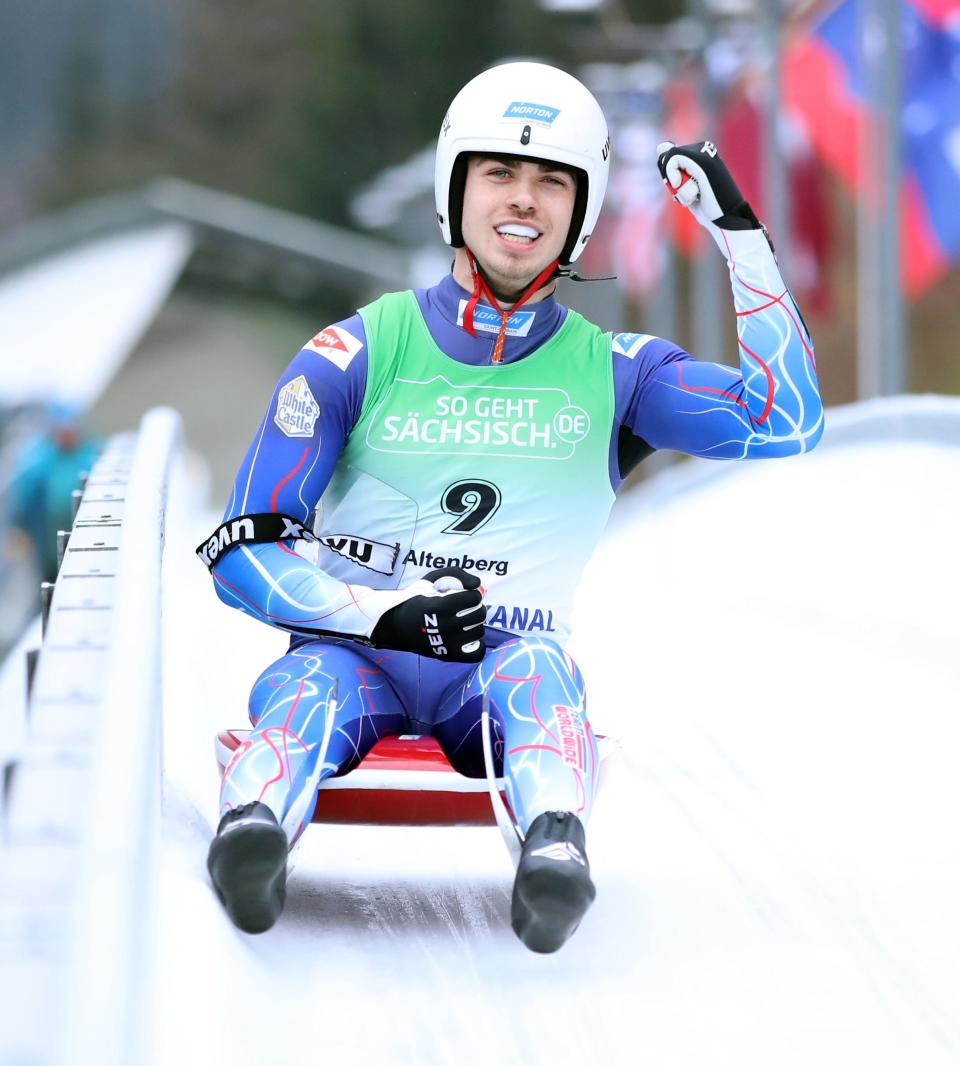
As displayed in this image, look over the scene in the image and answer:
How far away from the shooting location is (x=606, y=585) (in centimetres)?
713

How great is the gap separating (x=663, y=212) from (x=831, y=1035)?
12.1m

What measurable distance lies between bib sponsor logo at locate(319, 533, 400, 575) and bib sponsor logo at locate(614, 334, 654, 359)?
55 centimetres

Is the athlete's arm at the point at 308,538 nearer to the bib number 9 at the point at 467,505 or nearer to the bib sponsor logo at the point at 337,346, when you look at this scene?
the bib sponsor logo at the point at 337,346

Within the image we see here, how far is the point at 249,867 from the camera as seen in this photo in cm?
252

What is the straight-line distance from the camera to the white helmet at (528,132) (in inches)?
123

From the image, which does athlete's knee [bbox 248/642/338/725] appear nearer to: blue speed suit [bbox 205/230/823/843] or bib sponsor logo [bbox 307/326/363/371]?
blue speed suit [bbox 205/230/823/843]

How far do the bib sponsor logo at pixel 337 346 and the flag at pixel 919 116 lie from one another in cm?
469

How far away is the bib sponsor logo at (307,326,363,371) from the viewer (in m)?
3.06

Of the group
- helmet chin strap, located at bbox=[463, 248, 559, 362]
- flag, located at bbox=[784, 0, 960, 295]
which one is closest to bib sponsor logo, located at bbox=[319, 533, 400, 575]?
helmet chin strap, located at bbox=[463, 248, 559, 362]

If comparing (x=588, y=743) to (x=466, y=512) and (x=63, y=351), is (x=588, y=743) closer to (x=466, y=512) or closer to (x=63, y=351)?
(x=466, y=512)

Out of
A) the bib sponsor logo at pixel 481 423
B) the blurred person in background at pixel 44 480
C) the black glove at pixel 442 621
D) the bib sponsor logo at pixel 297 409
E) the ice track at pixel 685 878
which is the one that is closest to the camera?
the ice track at pixel 685 878

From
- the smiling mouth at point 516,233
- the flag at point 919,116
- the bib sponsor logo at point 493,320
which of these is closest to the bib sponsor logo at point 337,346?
the bib sponsor logo at point 493,320

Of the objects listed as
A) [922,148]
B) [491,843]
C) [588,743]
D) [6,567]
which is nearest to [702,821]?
[491,843]

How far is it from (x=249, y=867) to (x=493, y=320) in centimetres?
113
